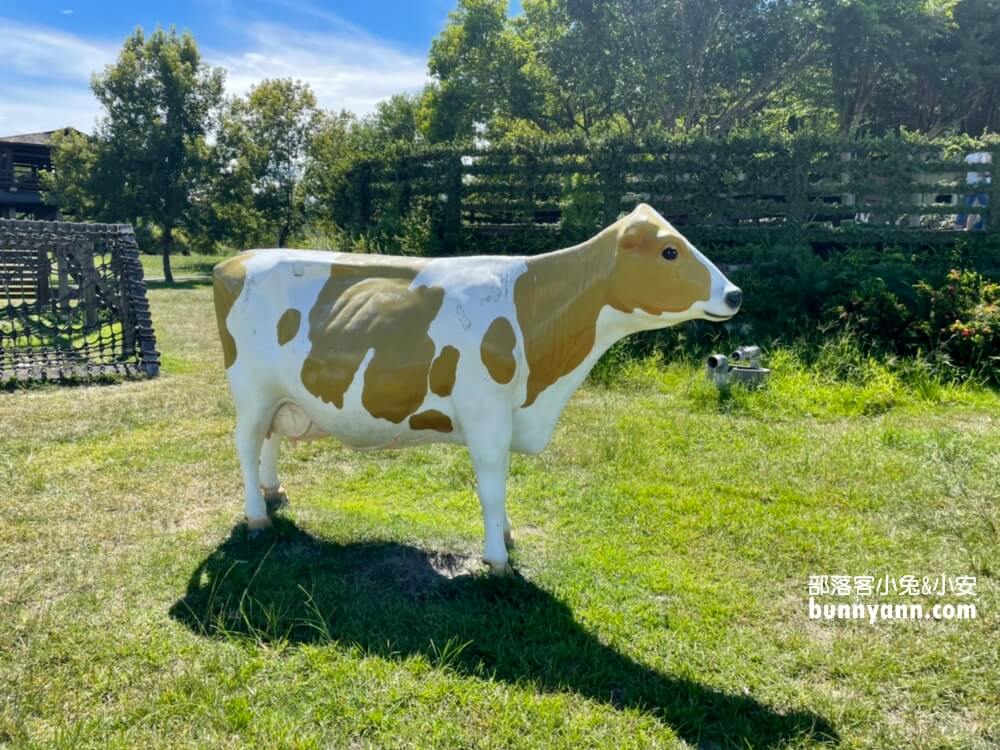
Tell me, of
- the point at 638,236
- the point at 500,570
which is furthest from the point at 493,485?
the point at 638,236

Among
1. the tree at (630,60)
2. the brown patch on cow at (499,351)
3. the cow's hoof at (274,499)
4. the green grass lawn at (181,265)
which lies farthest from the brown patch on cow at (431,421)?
the green grass lawn at (181,265)

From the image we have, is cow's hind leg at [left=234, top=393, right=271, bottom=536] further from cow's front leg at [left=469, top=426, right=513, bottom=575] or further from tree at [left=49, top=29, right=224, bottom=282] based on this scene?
tree at [left=49, top=29, right=224, bottom=282]

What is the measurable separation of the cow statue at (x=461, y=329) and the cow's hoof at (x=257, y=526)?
2.50 ft

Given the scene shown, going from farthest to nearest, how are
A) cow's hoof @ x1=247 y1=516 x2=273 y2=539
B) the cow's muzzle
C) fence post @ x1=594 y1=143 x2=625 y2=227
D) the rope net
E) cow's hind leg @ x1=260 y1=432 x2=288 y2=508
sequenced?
fence post @ x1=594 y1=143 x2=625 y2=227 → the rope net → cow's hind leg @ x1=260 y1=432 x2=288 y2=508 → cow's hoof @ x1=247 y1=516 x2=273 y2=539 → the cow's muzzle

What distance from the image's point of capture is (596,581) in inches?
147

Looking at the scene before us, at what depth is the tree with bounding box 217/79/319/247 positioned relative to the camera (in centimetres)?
2566

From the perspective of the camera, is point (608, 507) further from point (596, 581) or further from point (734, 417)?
point (734, 417)

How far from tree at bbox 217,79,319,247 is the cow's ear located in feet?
82.9

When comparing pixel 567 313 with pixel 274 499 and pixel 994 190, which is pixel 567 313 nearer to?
pixel 274 499

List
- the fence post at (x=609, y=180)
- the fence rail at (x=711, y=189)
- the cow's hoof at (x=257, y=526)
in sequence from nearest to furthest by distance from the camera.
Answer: the cow's hoof at (x=257, y=526) → the fence rail at (x=711, y=189) → the fence post at (x=609, y=180)

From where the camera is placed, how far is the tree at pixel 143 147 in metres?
23.7

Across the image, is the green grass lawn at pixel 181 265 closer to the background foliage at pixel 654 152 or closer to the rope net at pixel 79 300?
the background foliage at pixel 654 152

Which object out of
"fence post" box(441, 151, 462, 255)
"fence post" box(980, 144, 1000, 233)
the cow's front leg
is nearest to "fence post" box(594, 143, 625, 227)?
"fence post" box(441, 151, 462, 255)

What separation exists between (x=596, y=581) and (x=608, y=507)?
3.53 feet
